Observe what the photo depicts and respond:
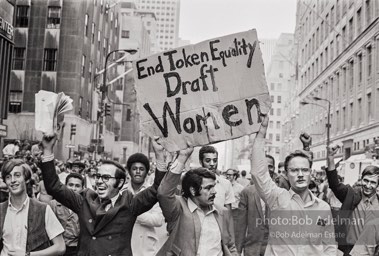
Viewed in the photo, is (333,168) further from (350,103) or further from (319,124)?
(319,124)

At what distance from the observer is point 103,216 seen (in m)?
4.68

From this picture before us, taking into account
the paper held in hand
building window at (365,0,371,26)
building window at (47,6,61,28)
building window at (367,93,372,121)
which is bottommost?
the paper held in hand

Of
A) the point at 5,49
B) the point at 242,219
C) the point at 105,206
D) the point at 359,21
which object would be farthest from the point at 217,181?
the point at 359,21

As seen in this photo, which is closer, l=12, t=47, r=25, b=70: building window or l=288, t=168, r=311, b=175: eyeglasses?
l=288, t=168, r=311, b=175: eyeglasses

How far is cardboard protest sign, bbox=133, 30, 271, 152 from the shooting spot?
17.1ft

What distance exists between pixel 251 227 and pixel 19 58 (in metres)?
37.9

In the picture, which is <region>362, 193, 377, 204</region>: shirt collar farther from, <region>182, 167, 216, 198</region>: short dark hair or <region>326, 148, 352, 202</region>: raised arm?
<region>182, 167, 216, 198</region>: short dark hair

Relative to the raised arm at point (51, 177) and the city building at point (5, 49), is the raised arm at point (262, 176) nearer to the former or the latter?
the raised arm at point (51, 177)

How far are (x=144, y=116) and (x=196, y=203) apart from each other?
981 mm

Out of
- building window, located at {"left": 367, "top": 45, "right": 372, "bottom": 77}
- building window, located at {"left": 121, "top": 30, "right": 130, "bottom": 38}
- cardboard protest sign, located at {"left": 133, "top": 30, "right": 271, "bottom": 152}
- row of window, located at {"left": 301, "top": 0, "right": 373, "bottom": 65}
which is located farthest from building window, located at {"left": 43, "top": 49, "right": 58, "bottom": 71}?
building window, located at {"left": 121, "top": 30, "right": 130, "bottom": 38}

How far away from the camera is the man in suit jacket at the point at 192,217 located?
15.0 ft

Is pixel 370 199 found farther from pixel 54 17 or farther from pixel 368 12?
pixel 54 17

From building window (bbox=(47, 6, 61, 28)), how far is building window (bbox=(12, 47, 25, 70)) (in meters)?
2.99

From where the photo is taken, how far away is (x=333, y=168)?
18.9 feet
